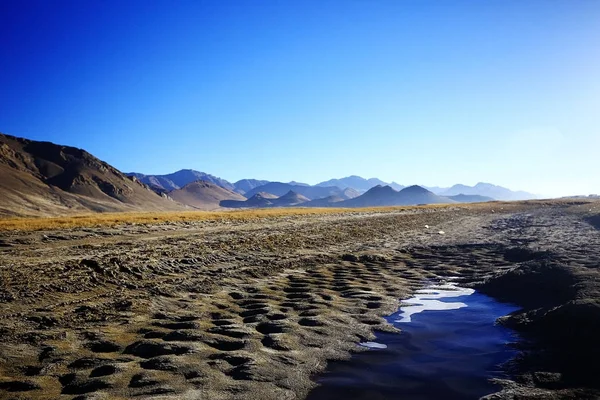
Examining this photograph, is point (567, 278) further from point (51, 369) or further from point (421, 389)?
point (51, 369)

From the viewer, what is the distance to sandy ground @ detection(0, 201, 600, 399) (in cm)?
615

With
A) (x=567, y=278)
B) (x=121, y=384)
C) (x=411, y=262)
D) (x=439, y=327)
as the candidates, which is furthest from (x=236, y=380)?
(x=411, y=262)

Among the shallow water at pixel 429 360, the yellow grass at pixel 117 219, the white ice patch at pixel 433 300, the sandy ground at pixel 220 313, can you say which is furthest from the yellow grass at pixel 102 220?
the shallow water at pixel 429 360

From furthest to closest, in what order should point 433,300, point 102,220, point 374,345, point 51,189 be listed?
point 51,189
point 102,220
point 433,300
point 374,345

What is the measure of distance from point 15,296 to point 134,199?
664 feet

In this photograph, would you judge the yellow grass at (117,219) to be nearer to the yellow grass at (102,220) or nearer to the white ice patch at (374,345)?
the yellow grass at (102,220)

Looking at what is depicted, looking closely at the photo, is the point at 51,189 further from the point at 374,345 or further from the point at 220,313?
the point at 374,345

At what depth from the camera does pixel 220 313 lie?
31.7 feet

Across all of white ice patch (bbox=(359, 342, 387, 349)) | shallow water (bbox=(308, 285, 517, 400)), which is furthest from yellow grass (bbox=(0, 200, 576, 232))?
shallow water (bbox=(308, 285, 517, 400))

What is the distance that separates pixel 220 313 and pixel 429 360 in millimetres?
4887

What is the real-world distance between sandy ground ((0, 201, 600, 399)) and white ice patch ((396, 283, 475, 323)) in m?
0.50

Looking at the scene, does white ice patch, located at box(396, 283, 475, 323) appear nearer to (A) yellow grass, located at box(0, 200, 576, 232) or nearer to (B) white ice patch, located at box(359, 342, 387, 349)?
(B) white ice patch, located at box(359, 342, 387, 349)

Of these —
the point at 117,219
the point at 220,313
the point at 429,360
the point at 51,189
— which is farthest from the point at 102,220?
the point at 51,189

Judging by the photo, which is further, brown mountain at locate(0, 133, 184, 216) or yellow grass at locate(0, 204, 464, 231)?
brown mountain at locate(0, 133, 184, 216)
